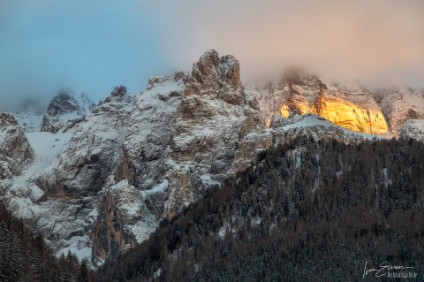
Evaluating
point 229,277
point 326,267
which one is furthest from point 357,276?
point 229,277

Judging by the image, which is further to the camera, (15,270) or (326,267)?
(326,267)

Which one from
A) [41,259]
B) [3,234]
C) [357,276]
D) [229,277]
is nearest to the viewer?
[3,234]

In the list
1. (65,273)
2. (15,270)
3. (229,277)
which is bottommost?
(229,277)

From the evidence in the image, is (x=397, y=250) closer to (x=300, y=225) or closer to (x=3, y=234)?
(x=300, y=225)

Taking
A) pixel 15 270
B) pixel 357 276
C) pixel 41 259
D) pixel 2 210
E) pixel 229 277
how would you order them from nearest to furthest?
pixel 15 270 < pixel 41 259 < pixel 2 210 < pixel 357 276 < pixel 229 277

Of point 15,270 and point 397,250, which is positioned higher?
point 15,270

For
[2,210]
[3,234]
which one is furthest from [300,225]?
[3,234]

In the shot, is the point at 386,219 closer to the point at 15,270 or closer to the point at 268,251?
the point at 268,251
